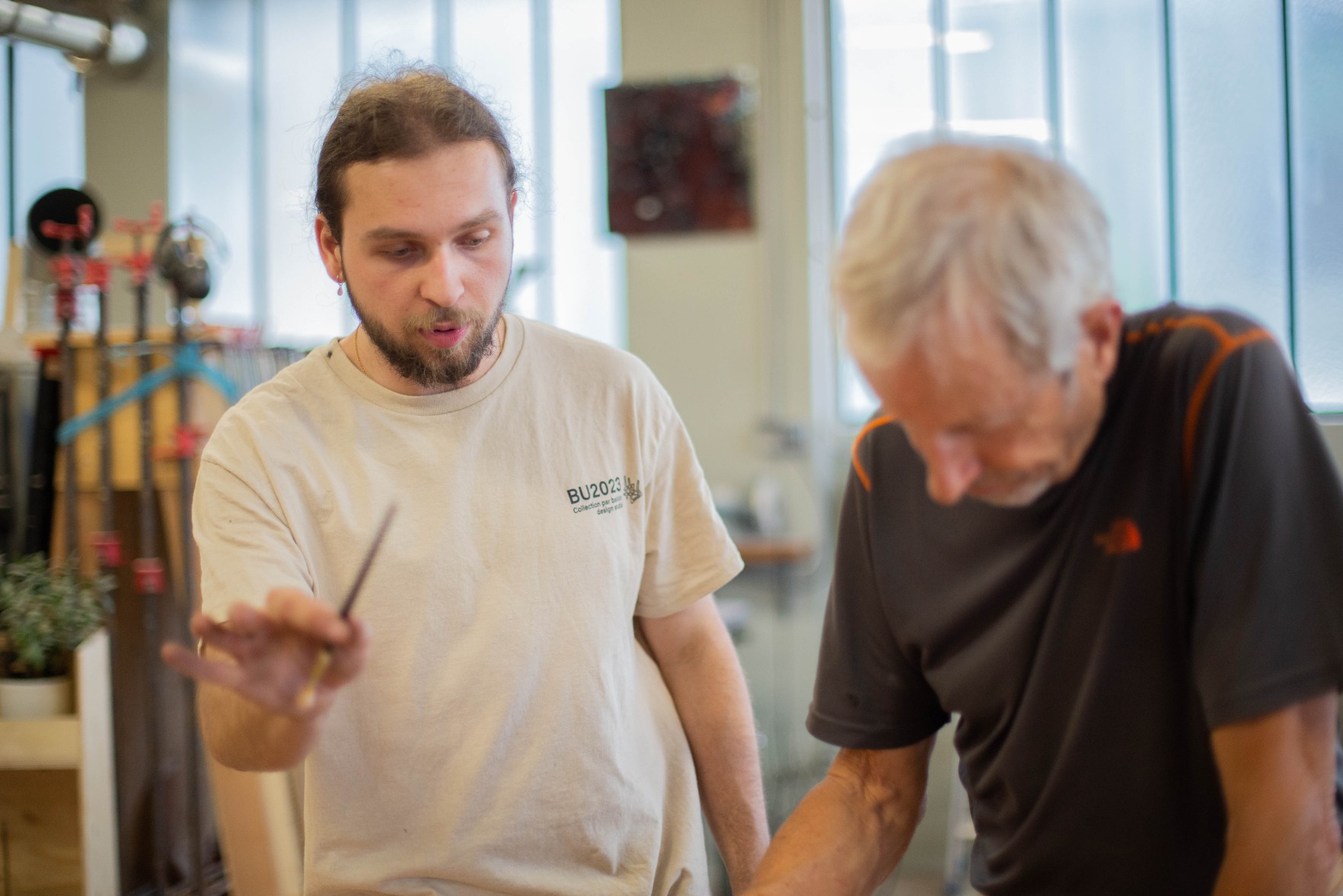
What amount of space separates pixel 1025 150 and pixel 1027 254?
99 millimetres

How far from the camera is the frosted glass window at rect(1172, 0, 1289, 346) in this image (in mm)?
3691

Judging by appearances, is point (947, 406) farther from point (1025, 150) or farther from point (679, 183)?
point (679, 183)

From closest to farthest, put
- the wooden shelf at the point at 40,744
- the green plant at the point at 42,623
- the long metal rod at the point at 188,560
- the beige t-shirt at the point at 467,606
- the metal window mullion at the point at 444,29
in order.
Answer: the beige t-shirt at the point at 467,606 → the wooden shelf at the point at 40,744 → the green plant at the point at 42,623 → the long metal rod at the point at 188,560 → the metal window mullion at the point at 444,29

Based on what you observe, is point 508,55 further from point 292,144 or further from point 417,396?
point 417,396

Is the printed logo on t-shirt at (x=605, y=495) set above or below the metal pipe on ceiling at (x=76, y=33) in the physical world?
below

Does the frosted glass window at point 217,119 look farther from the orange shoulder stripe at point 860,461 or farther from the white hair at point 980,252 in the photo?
the white hair at point 980,252

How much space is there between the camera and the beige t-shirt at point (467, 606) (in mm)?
1347

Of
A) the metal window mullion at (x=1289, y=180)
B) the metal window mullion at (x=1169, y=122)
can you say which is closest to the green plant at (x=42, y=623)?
the metal window mullion at (x=1169, y=122)

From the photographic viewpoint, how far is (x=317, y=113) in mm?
4445

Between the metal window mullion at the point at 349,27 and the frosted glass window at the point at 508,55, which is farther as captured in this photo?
the metal window mullion at the point at 349,27

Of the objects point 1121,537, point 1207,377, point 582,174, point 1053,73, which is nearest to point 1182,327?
point 1207,377

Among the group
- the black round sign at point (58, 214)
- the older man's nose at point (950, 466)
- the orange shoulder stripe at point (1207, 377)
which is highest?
the black round sign at point (58, 214)

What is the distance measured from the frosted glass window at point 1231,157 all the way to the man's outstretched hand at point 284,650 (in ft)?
11.0

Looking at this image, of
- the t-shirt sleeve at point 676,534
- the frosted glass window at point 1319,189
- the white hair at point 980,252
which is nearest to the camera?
the white hair at point 980,252
